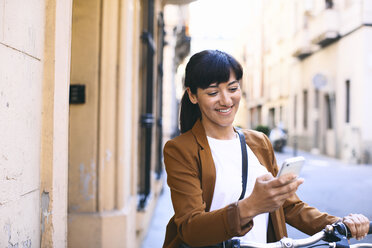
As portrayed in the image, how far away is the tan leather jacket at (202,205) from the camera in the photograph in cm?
157

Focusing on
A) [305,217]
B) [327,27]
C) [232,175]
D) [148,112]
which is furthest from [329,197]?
[327,27]

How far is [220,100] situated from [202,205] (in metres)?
0.45

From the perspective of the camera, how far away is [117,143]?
4.13 m

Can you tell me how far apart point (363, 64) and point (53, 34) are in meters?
16.0

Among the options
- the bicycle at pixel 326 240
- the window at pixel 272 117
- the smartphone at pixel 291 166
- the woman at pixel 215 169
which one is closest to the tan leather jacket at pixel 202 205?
the woman at pixel 215 169

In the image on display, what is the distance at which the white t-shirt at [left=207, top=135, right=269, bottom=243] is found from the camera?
1852 millimetres

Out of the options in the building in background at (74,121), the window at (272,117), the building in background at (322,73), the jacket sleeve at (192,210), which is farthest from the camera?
the window at (272,117)

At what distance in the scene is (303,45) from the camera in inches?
908

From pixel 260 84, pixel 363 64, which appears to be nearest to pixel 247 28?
pixel 260 84

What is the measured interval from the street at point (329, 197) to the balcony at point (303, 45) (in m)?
10.8

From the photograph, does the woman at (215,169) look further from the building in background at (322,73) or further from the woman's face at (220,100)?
the building in background at (322,73)

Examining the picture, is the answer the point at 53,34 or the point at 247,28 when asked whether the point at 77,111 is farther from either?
the point at 247,28

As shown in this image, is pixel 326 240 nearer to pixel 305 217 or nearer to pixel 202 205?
pixel 305 217

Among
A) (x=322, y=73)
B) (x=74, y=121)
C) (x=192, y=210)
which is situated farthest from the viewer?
(x=322, y=73)
